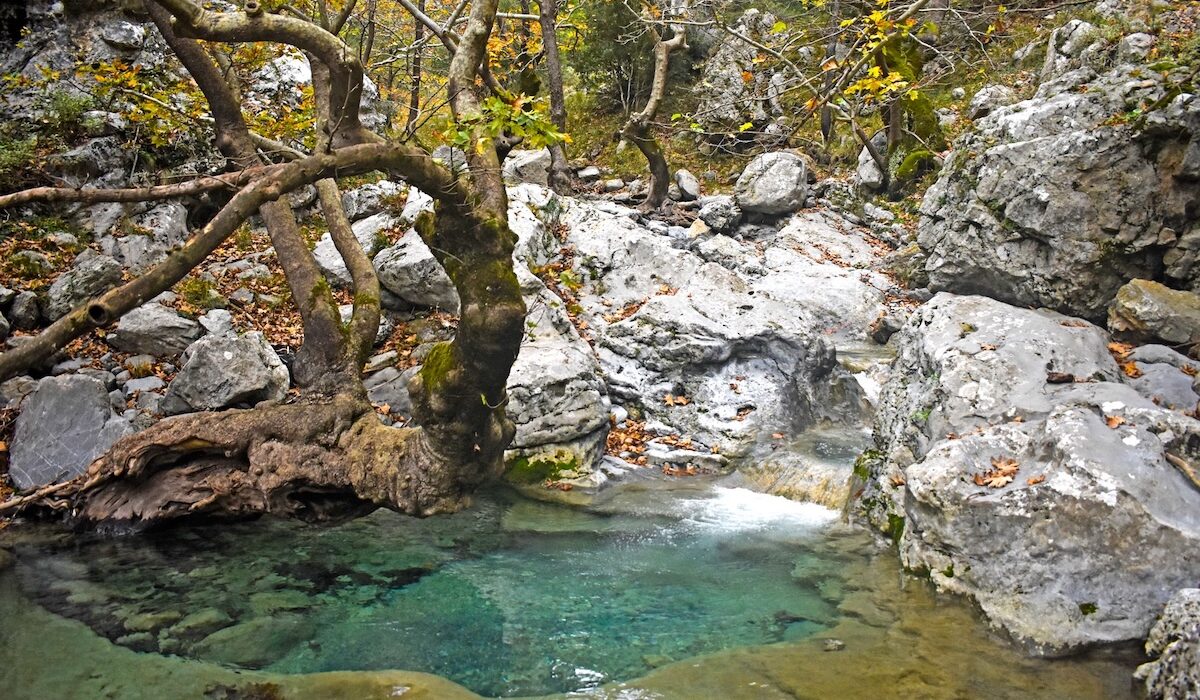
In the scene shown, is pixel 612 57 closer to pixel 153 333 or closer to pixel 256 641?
pixel 153 333

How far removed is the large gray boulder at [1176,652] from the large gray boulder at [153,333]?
1132cm

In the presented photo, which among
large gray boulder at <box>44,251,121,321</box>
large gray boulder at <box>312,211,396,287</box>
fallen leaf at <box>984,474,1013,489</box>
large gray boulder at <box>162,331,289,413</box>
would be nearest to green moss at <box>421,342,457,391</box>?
large gray boulder at <box>162,331,289,413</box>

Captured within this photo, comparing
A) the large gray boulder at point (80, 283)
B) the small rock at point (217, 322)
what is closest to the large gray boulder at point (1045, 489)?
the small rock at point (217, 322)

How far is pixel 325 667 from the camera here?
5.06 m

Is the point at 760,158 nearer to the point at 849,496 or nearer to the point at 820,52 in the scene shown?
the point at 820,52

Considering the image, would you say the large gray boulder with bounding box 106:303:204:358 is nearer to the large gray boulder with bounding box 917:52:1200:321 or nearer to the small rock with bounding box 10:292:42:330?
the small rock with bounding box 10:292:42:330

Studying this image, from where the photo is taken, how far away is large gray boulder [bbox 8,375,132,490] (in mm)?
8312

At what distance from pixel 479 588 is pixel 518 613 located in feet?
2.19

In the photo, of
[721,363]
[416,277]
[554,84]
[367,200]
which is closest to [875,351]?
[721,363]

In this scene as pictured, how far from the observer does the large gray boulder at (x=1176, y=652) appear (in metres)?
4.13

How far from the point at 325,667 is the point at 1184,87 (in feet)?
34.2

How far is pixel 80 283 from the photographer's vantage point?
10.4 metres

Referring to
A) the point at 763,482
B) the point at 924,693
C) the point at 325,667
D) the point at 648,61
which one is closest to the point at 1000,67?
the point at 648,61

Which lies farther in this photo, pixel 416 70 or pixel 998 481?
pixel 416 70
